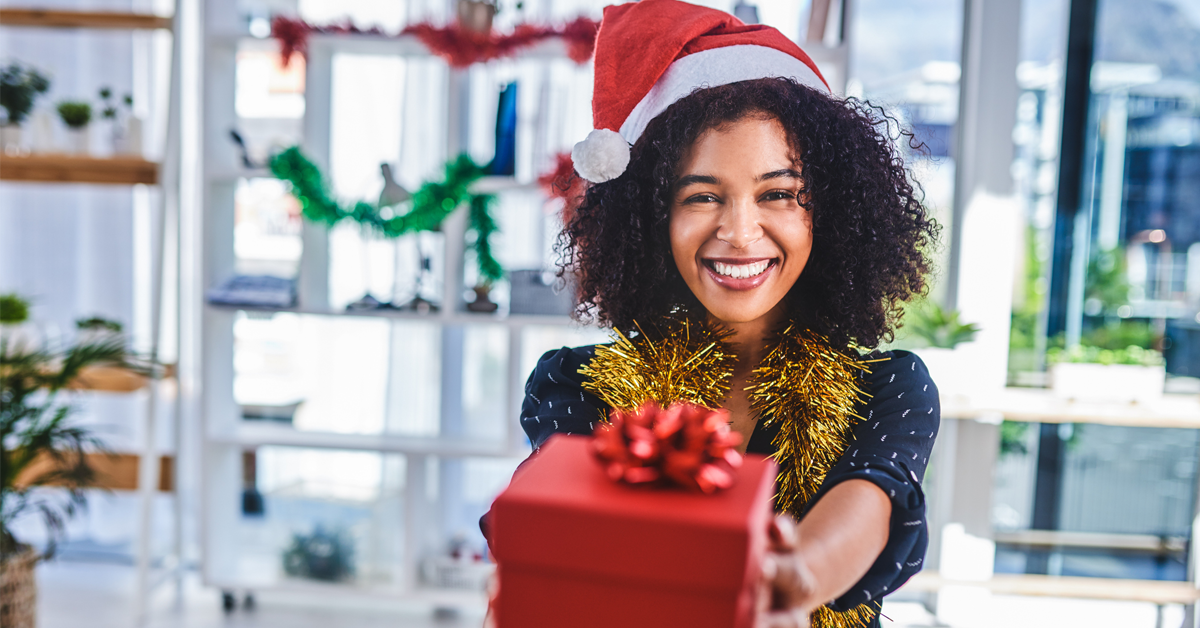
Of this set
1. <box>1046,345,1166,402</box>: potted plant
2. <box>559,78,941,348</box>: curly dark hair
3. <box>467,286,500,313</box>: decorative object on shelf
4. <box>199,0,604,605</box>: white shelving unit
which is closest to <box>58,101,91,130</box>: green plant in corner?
<box>199,0,604,605</box>: white shelving unit

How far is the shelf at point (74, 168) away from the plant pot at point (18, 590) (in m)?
1.03

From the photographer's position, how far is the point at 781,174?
0.77 metres

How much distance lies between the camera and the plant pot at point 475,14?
223cm

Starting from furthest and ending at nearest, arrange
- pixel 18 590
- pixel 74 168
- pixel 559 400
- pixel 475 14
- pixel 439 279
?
pixel 439 279
pixel 74 168
pixel 475 14
pixel 18 590
pixel 559 400

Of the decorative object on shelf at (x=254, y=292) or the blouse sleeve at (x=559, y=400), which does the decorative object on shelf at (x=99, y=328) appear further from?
the blouse sleeve at (x=559, y=400)

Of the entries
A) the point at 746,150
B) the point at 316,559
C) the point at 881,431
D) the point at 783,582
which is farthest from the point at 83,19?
the point at 783,582

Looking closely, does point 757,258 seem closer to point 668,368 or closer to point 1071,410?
point 668,368

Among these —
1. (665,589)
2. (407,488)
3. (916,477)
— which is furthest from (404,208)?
(665,589)

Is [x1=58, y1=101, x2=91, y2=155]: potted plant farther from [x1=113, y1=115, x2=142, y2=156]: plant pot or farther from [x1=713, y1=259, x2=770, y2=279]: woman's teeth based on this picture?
[x1=713, y1=259, x2=770, y2=279]: woman's teeth

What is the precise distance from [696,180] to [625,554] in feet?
1.37

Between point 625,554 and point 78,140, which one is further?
point 78,140

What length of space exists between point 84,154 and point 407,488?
54.3 inches

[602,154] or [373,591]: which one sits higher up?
[602,154]

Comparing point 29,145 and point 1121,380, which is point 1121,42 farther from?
point 29,145
